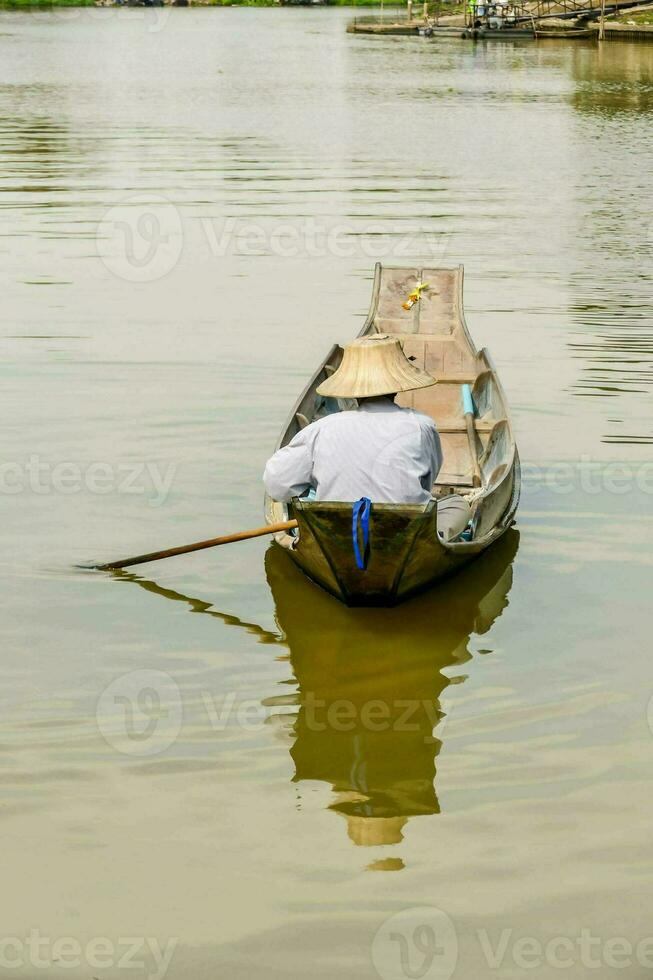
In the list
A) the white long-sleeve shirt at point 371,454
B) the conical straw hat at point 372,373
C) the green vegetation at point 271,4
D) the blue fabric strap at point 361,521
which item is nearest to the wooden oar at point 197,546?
the white long-sleeve shirt at point 371,454

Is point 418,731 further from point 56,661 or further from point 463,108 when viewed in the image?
point 463,108

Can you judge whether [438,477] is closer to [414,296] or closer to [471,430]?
[471,430]

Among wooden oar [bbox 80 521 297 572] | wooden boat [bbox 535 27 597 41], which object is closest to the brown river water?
wooden oar [bbox 80 521 297 572]

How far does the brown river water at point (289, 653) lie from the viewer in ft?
13.9

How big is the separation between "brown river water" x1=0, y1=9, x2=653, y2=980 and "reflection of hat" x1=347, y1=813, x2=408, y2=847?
0.04ft

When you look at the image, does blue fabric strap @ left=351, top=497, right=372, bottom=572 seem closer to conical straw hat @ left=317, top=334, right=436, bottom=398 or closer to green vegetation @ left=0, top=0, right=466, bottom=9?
conical straw hat @ left=317, top=334, right=436, bottom=398

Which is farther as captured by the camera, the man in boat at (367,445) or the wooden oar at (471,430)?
the wooden oar at (471,430)

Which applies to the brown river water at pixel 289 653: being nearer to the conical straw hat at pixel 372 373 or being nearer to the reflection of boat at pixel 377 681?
the reflection of boat at pixel 377 681

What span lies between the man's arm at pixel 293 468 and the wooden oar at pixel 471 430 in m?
1.93

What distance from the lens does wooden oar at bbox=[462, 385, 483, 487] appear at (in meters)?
7.90

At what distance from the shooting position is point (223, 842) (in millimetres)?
4617

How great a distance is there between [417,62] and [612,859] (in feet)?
149

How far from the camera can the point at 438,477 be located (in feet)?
26.3

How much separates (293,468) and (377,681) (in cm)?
114
